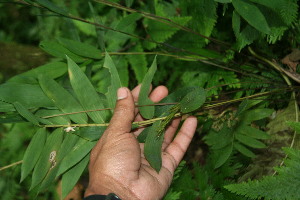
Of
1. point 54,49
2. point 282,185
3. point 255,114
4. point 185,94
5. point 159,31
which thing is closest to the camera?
point 282,185

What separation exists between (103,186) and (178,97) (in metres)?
0.47

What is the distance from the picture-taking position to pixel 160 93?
1687 millimetres

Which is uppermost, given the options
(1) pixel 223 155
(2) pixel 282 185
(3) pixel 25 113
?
(3) pixel 25 113

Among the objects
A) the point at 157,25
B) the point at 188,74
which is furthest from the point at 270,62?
the point at 157,25

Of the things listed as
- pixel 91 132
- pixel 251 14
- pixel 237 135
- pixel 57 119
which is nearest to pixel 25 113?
pixel 57 119

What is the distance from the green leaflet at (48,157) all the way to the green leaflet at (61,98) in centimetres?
9

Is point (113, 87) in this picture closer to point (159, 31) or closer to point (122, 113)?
point (122, 113)

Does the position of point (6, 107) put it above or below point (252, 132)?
above

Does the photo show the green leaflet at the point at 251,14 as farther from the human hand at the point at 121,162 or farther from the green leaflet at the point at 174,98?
the human hand at the point at 121,162

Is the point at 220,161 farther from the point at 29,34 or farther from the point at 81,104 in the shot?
the point at 29,34

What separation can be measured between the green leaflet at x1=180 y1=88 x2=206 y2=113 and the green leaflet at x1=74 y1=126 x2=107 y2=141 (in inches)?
13.4

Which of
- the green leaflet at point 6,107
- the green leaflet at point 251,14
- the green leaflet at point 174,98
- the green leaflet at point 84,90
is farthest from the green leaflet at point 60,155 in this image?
the green leaflet at point 251,14

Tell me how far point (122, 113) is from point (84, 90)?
0.18 meters

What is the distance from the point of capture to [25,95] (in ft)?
4.48
